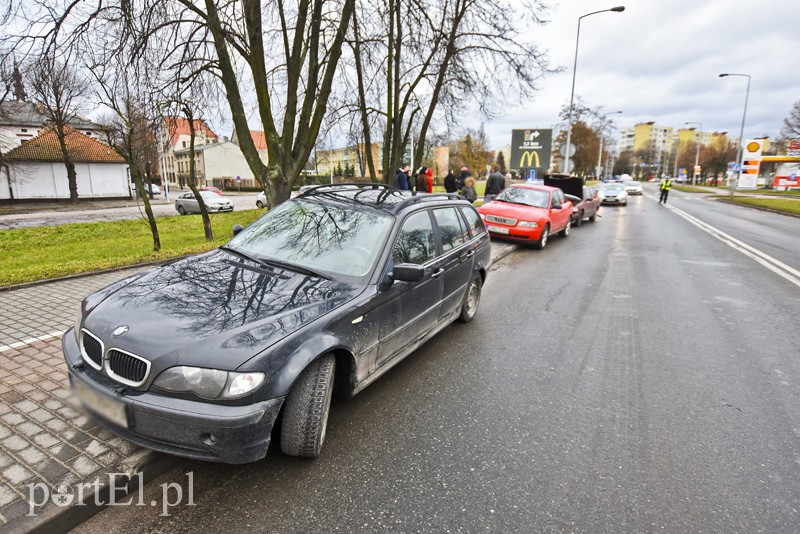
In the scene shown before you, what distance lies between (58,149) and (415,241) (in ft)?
138

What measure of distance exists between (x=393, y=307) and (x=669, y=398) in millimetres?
2532

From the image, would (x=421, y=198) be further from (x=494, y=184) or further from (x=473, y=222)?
(x=494, y=184)

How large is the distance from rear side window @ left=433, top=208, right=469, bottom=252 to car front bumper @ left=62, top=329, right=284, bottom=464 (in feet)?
8.80

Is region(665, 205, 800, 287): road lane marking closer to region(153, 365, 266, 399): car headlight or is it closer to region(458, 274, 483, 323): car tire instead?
region(458, 274, 483, 323): car tire

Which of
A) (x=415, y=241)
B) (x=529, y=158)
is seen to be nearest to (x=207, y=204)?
(x=529, y=158)

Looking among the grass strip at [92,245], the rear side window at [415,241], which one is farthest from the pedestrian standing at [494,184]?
the rear side window at [415,241]

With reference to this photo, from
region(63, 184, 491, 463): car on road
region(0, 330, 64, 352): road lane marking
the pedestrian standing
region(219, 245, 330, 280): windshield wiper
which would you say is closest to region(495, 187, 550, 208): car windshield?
the pedestrian standing

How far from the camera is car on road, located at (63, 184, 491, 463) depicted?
2.28 meters

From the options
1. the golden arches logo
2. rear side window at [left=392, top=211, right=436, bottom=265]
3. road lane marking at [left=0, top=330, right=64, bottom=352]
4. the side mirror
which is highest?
the golden arches logo

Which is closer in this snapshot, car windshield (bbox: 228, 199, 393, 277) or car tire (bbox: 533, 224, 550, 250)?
car windshield (bbox: 228, 199, 393, 277)

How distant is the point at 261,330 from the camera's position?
8.08 feet

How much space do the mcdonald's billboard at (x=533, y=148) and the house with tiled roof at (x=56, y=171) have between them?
27006mm

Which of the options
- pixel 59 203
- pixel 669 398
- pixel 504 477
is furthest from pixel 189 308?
pixel 59 203

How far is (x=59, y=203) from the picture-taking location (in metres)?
32.7
